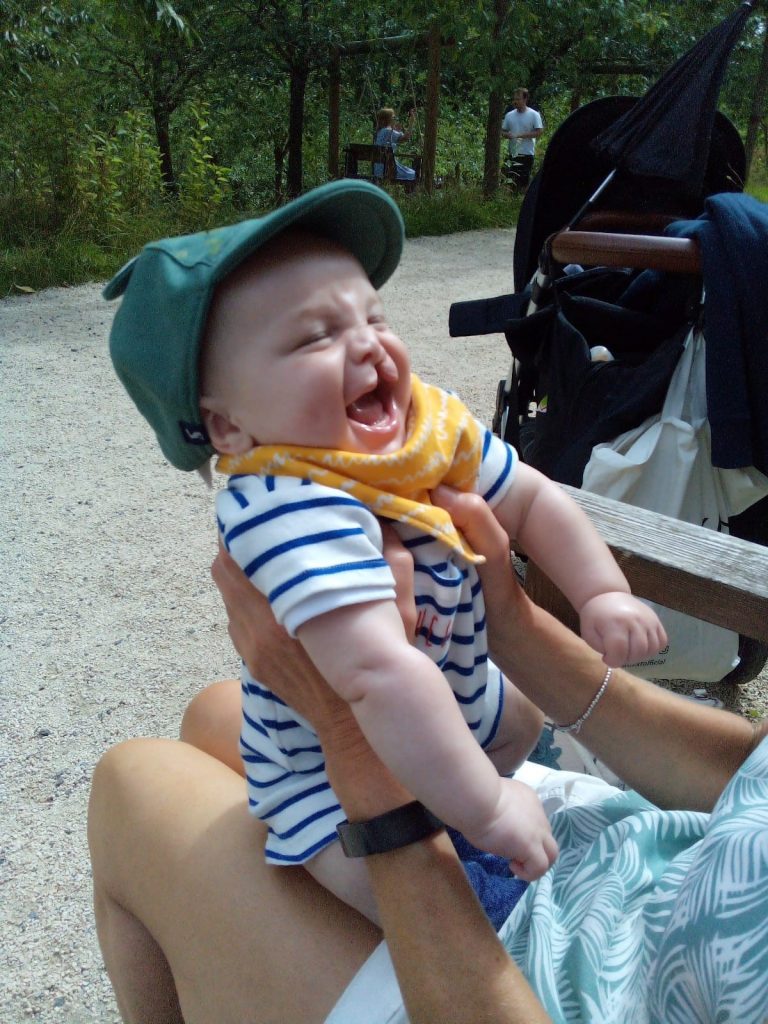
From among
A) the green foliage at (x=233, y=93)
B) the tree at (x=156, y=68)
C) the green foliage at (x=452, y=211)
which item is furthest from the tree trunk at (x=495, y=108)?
the tree at (x=156, y=68)

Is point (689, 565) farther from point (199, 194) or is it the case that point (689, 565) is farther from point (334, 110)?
point (334, 110)

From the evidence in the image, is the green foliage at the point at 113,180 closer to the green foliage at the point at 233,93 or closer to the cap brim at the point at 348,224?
the green foliage at the point at 233,93

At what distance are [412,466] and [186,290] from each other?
0.34 m

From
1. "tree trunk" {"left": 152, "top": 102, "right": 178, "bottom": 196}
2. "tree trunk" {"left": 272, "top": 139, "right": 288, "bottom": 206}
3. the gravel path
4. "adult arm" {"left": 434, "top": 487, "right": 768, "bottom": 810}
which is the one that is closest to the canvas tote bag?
the gravel path

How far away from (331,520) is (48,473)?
305 cm

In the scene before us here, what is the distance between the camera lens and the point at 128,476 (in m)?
3.75

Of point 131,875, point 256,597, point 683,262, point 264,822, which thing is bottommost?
point 131,875

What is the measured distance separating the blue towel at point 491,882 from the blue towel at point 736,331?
1.28 metres

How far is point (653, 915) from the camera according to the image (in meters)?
0.99

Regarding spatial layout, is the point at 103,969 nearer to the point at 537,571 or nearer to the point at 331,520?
the point at 537,571

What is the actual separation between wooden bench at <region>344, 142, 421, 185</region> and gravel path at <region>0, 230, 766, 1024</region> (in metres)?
5.71

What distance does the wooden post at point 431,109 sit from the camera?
8867 millimetres

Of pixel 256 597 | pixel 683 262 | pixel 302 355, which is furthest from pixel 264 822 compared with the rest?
pixel 683 262

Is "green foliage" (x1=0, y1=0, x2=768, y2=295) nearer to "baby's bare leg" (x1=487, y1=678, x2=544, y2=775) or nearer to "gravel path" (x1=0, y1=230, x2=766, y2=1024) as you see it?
"gravel path" (x1=0, y1=230, x2=766, y2=1024)
